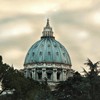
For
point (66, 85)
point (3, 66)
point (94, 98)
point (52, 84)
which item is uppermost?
point (52, 84)

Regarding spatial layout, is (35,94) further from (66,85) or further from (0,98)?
(66,85)

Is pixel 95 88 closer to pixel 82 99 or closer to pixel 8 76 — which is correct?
pixel 82 99

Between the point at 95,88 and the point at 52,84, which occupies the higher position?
the point at 52,84

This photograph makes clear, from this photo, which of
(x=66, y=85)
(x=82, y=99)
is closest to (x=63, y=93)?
(x=66, y=85)

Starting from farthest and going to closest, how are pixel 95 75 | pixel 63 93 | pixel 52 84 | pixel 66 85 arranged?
pixel 52 84
pixel 66 85
pixel 63 93
pixel 95 75

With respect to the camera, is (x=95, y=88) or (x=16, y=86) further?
(x=16, y=86)

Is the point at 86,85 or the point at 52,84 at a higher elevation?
the point at 52,84

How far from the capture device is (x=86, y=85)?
2685 inches

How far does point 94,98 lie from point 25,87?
43.7 feet

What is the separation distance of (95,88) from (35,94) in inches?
419

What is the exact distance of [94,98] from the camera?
66.3 metres

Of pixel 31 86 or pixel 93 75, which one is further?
pixel 31 86

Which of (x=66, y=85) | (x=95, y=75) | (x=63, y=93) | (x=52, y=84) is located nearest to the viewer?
(x=95, y=75)

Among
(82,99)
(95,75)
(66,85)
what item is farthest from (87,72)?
(66,85)
